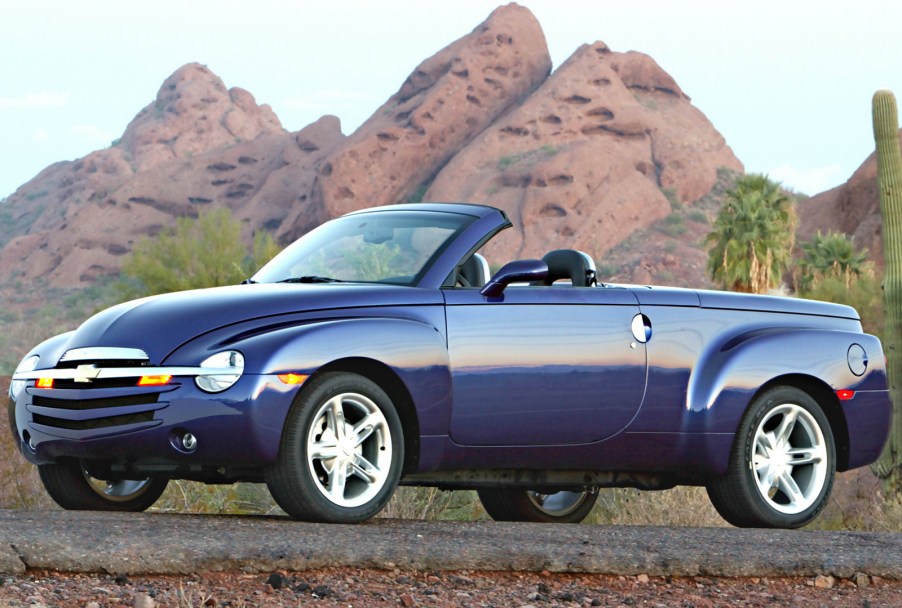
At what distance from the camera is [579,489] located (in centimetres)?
769

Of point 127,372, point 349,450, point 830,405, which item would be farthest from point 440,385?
point 830,405

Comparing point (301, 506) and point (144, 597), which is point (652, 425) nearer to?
point (301, 506)

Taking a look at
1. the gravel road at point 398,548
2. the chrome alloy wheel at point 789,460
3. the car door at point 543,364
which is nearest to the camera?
the gravel road at point 398,548

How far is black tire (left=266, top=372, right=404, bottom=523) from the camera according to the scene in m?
6.23

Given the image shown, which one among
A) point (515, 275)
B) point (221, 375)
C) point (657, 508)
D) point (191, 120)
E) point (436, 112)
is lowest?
point (657, 508)

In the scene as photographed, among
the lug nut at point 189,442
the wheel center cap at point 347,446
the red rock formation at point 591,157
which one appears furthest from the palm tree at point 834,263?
the lug nut at point 189,442

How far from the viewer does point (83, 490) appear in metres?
7.39

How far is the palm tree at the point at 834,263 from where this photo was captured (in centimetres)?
5241

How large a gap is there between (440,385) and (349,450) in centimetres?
58

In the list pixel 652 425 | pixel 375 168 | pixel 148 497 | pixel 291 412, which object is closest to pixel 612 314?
pixel 652 425

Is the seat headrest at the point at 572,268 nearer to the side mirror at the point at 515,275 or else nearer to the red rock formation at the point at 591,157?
the side mirror at the point at 515,275

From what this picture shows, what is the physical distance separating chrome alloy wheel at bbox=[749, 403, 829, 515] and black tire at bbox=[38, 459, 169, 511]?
3.38m

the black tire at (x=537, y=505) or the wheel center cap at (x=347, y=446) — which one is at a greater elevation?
the wheel center cap at (x=347, y=446)

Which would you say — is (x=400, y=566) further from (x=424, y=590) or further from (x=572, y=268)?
(x=572, y=268)
